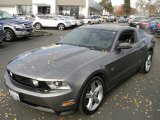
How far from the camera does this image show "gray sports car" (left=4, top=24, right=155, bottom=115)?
3387 mm

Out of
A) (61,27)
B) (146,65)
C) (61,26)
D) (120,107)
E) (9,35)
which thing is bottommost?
(120,107)

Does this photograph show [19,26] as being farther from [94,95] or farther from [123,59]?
[94,95]

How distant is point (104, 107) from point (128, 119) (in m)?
0.58

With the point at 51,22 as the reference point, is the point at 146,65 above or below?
below

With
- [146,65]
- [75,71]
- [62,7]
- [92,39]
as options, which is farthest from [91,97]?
[62,7]

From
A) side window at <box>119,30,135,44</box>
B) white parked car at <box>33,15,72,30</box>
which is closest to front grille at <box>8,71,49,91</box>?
side window at <box>119,30,135,44</box>

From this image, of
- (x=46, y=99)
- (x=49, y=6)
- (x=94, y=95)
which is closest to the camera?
(x=46, y=99)

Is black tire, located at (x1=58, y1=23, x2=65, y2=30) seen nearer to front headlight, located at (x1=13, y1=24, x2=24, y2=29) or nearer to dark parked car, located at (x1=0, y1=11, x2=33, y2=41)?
dark parked car, located at (x1=0, y1=11, x2=33, y2=41)

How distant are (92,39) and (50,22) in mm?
19260

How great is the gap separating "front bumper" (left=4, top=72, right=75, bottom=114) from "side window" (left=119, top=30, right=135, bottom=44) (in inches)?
87.2

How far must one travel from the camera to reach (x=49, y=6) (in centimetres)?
4788

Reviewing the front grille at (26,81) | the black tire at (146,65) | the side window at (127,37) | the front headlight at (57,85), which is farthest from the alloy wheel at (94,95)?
the black tire at (146,65)

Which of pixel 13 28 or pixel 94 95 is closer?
pixel 94 95

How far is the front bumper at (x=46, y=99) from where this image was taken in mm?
3312
